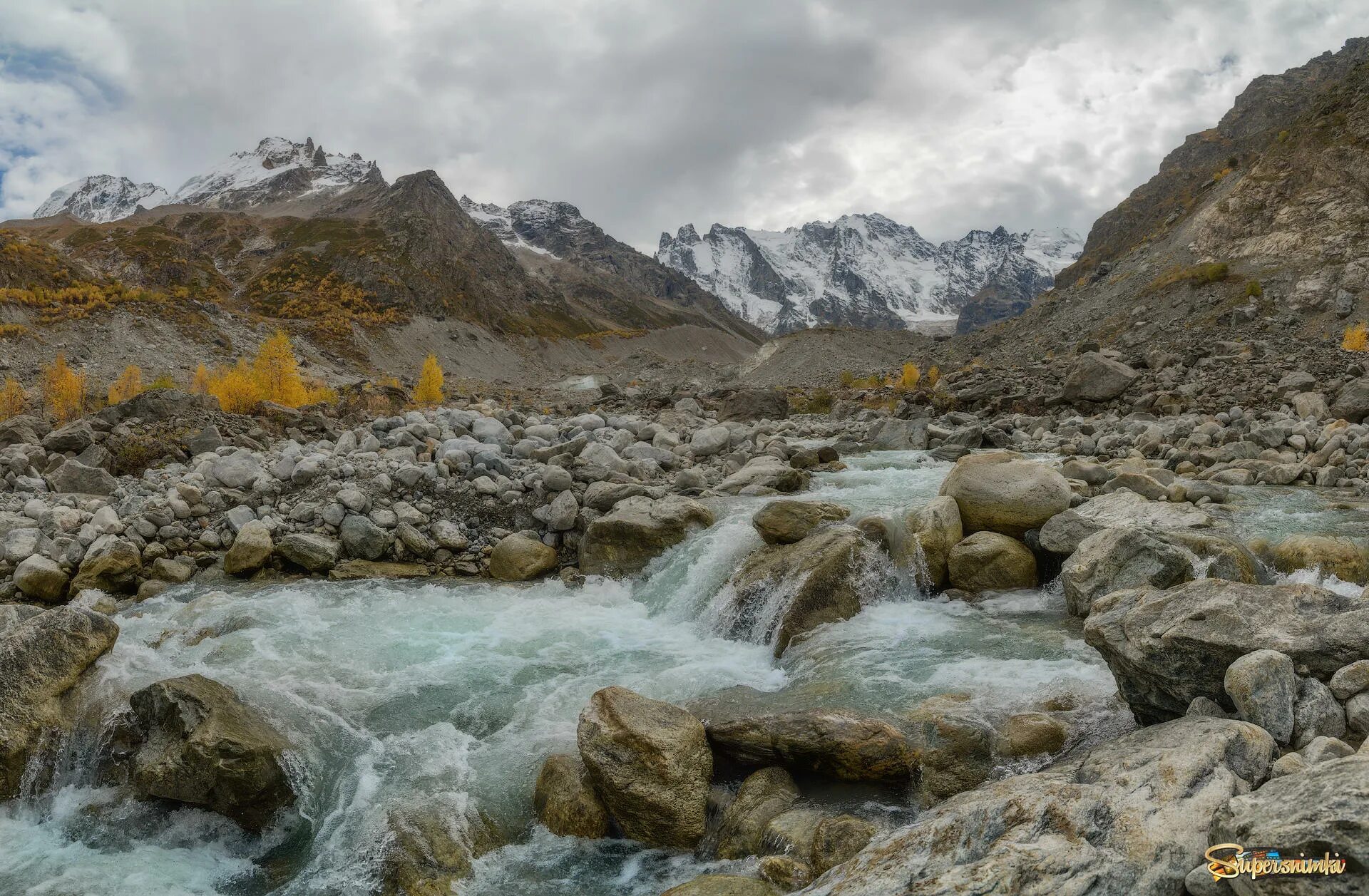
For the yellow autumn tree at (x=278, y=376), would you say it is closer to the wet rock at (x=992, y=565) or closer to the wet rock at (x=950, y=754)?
the wet rock at (x=992, y=565)

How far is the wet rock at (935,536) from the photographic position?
1268 centimetres

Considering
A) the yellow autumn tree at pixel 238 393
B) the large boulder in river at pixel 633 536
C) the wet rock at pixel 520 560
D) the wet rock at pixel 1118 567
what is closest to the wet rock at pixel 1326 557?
the wet rock at pixel 1118 567

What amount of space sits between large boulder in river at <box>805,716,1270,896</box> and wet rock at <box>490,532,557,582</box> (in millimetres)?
11287

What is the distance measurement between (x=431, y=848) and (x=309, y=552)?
33.7 ft

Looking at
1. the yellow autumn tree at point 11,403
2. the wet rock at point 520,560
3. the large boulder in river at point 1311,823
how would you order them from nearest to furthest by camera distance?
the large boulder in river at point 1311,823
the wet rock at point 520,560
the yellow autumn tree at point 11,403

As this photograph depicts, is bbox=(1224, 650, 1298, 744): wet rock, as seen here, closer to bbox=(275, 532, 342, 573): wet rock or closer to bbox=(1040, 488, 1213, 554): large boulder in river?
bbox=(1040, 488, 1213, 554): large boulder in river

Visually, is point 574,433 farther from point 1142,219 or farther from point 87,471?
point 1142,219

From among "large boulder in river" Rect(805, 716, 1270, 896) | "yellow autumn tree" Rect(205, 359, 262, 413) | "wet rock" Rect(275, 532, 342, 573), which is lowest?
"large boulder in river" Rect(805, 716, 1270, 896)

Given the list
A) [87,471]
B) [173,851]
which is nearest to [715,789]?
[173,851]

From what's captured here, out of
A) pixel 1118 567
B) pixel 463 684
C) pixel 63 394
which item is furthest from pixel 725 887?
pixel 63 394

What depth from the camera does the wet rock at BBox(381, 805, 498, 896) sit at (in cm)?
678

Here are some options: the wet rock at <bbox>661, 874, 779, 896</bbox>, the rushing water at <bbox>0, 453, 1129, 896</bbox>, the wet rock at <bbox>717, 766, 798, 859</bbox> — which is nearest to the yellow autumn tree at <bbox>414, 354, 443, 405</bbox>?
the rushing water at <bbox>0, 453, 1129, 896</bbox>

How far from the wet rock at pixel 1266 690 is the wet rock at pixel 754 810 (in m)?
3.82

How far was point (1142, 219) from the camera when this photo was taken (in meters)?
90.9
